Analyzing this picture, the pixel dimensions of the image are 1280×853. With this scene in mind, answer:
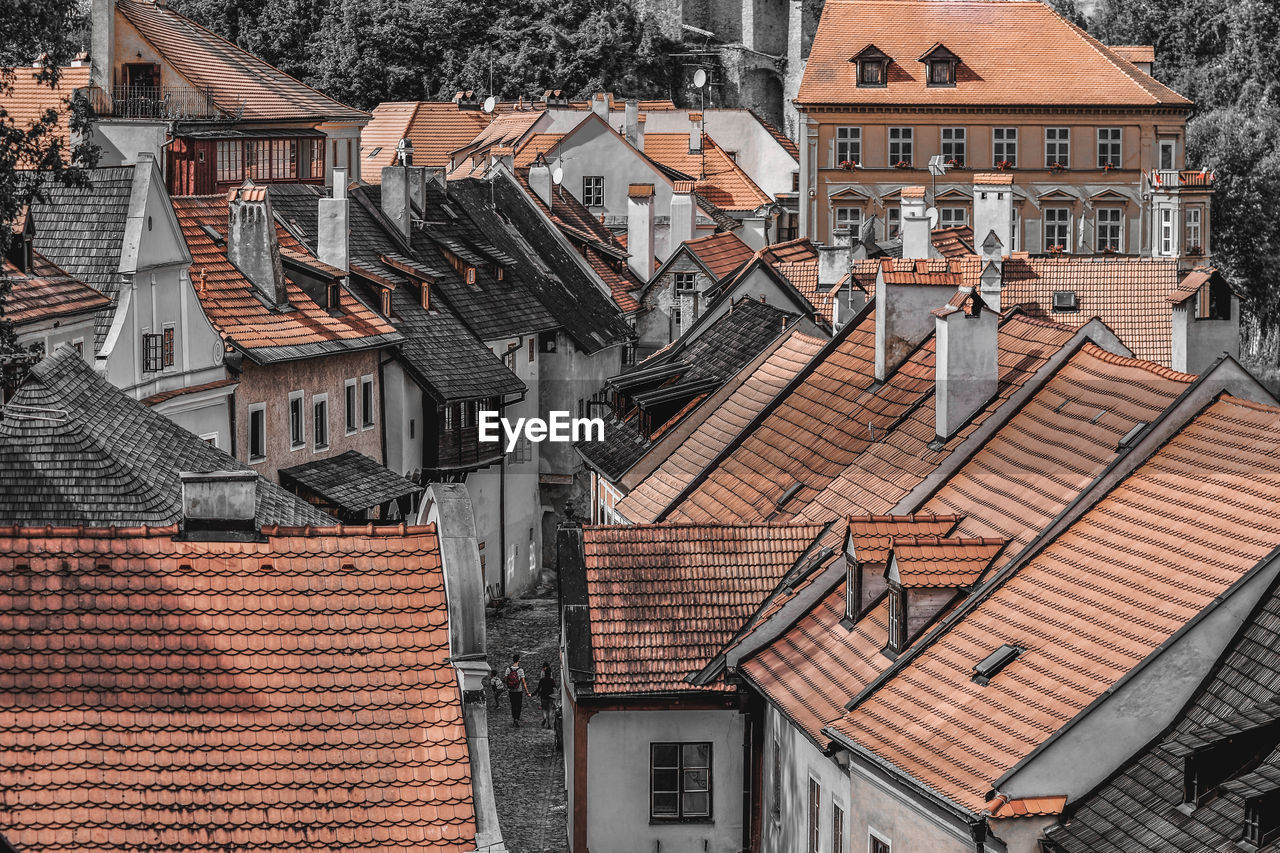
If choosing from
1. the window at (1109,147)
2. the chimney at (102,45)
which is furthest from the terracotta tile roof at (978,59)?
the chimney at (102,45)

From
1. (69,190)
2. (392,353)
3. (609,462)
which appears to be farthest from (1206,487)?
(392,353)

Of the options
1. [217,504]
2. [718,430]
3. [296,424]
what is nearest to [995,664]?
[217,504]

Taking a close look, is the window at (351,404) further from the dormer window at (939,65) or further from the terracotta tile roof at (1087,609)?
the dormer window at (939,65)

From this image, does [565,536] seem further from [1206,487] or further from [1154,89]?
[1154,89]

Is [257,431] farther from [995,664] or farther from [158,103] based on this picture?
[158,103]

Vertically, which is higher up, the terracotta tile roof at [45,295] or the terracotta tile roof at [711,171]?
the terracotta tile roof at [711,171]
